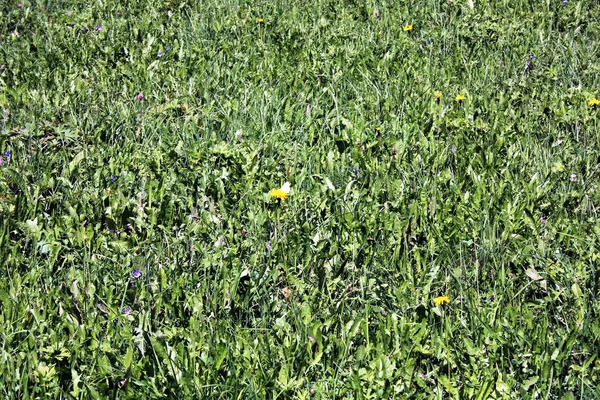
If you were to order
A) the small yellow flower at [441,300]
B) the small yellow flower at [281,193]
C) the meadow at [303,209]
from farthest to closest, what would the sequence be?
1. the small yellow flower at [281,193]
2. the small yellow flower at [441,300]
3. the meadow at [303,209]

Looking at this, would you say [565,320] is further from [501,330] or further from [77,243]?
[77,243]

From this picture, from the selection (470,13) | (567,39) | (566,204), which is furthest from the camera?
(470,13)

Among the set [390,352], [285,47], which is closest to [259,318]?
[390,352]

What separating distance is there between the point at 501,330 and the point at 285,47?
2839 mm

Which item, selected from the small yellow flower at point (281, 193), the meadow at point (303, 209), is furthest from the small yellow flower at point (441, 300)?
the small yellow flower at point (281, 193)

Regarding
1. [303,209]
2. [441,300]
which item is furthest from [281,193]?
[441,300]

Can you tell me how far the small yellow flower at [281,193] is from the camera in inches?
129

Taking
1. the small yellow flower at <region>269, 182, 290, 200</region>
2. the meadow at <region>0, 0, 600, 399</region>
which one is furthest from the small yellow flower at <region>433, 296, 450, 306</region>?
the small yellow flower at <region>269, 182, 290, 200</region>

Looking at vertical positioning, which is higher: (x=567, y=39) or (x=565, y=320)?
(x=567, y=39)

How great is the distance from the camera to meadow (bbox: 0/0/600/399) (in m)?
2.46

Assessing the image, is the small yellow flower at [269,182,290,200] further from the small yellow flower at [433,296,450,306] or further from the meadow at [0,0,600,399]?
the small yellow flower at [433,296,450,306]

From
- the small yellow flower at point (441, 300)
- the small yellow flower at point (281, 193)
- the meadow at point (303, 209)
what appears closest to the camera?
the meadow at point (303, 209)

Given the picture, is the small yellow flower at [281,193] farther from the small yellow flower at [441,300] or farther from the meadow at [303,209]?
the small yellow flower at [441,300]

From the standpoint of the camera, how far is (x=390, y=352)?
2527 mm
